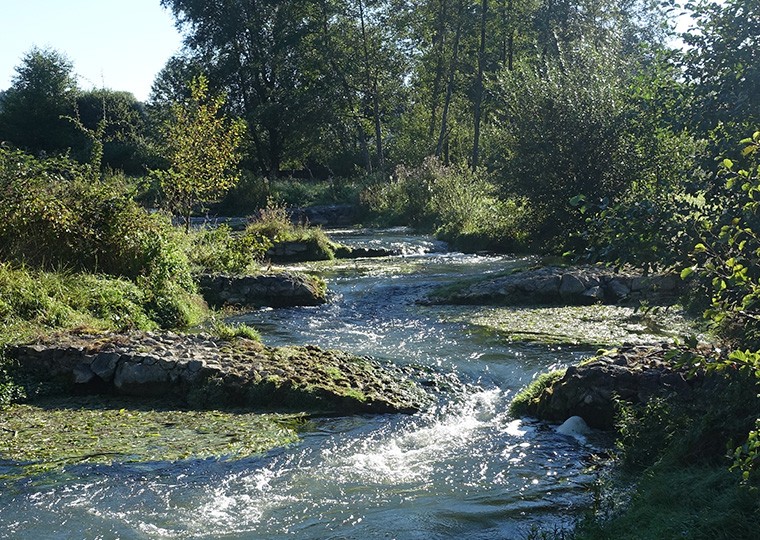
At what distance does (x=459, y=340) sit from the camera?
1179 cm

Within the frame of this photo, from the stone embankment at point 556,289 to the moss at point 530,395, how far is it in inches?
236

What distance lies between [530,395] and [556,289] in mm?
6602

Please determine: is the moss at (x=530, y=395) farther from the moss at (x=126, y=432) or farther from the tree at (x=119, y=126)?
the tree at (x=119, y=126)

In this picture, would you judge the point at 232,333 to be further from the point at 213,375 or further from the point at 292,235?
the point at 292,235

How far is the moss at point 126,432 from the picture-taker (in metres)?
7.01

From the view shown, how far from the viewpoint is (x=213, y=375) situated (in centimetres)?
888

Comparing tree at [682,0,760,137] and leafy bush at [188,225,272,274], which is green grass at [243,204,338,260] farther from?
tree at [682,0,760,137]

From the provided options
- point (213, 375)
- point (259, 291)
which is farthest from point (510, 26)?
point (213, 375)

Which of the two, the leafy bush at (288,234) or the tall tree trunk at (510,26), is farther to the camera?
the tall tree trunk at (510,26)

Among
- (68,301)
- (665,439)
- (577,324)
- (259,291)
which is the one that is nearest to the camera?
(665,439)

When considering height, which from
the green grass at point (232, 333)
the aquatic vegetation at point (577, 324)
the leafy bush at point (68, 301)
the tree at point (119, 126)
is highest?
the tree at point (119, 126)

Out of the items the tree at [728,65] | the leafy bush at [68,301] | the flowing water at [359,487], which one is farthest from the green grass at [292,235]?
the tree at [728,65]

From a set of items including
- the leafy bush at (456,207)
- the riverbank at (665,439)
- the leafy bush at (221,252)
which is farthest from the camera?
the leafy bush at (456,207)

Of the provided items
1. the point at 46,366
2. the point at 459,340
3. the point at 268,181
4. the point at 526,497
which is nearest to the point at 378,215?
the point at 268,181
